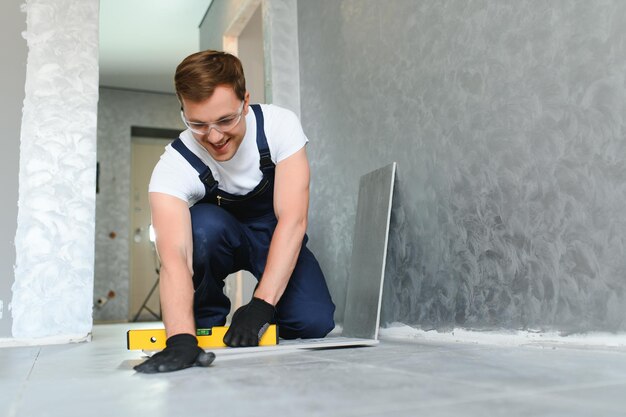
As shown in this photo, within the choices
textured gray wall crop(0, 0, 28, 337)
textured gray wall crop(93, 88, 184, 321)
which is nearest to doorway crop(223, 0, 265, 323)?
textured gray wall crop(0, 0, 28, 337)

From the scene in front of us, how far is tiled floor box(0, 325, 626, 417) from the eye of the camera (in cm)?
78

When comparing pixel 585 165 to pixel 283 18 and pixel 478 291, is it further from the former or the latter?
pixel 283 18

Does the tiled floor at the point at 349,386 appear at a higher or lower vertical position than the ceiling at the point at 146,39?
lower

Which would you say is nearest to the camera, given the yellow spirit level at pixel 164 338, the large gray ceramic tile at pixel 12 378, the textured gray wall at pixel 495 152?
the large gray ceramic tile at pixel 12 378

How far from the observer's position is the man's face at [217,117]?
162cm

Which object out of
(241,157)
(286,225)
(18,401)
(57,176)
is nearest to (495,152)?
(286,225)

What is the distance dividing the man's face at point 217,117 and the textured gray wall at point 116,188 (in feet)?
18.4

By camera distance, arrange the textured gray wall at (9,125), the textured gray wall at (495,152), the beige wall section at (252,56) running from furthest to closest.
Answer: the beige wall section at (252,56) < the textured gray wall at (9,125) < the textured gray wall at (495,152)

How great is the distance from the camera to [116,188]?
7.05 metres

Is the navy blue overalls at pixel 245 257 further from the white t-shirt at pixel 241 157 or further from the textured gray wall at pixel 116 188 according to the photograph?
the textured gray wall at pixel 116 188

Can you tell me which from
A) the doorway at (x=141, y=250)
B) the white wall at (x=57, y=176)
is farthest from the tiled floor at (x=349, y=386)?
the doorway at (x=141, y=250)

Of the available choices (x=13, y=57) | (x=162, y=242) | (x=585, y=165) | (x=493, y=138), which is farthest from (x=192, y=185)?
(x=13, y=57)

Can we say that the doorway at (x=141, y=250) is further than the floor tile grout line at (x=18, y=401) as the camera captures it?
Yes

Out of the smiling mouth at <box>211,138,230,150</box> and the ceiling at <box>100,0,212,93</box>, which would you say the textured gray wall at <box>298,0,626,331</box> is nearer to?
the smiling mouth at <box>211,138,230,150</box>
